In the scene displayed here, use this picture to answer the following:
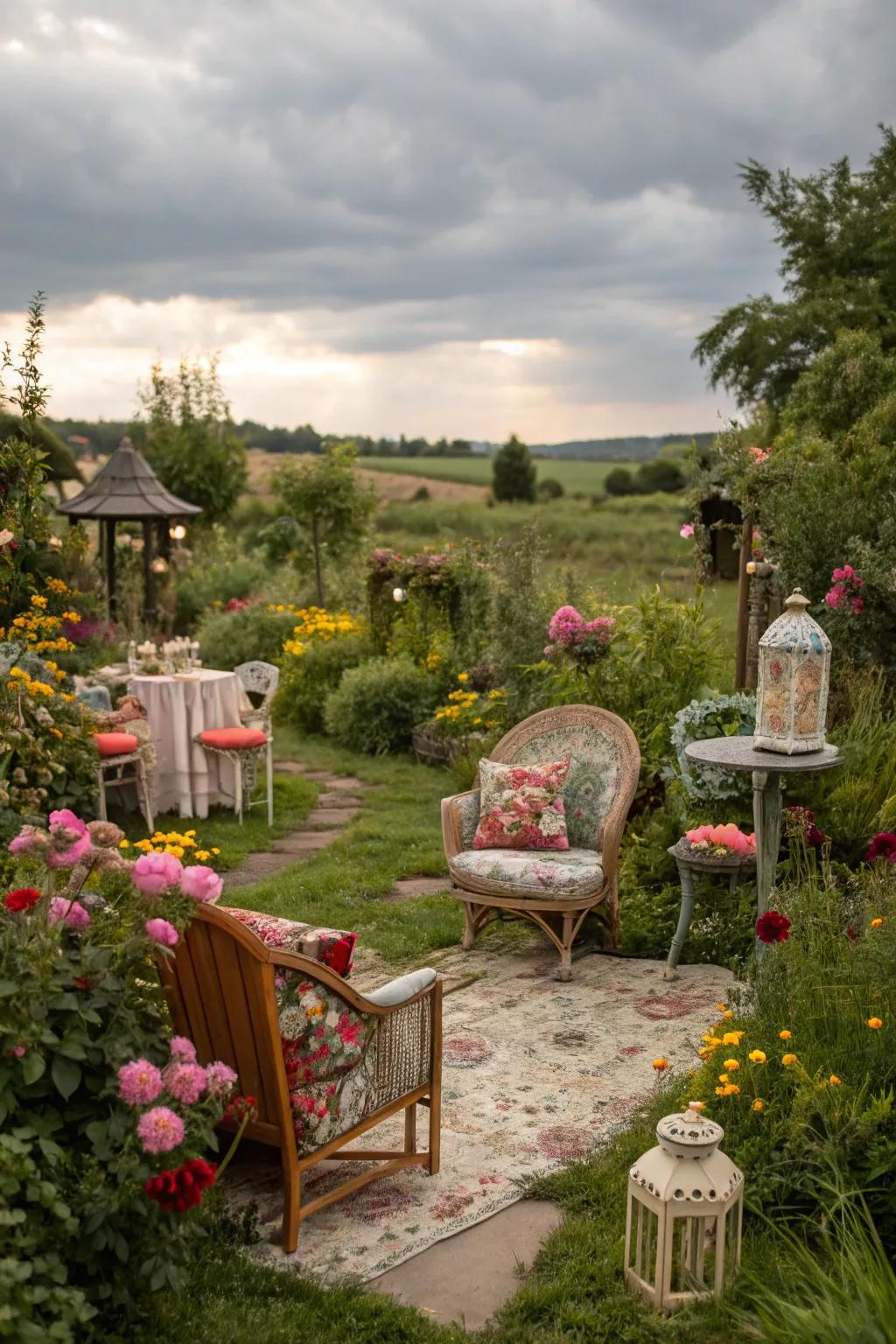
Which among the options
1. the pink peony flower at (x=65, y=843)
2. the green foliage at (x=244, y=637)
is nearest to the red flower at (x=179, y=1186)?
the pink peony flower at (x=65, y=843)

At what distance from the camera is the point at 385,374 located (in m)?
13.2

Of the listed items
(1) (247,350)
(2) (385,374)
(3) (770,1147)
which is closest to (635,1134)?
(3) (770,1147)

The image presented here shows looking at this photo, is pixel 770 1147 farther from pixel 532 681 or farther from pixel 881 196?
pixel 881 196

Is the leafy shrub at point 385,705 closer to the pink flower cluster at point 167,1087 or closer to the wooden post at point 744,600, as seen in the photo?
the wooden post at point 744,600

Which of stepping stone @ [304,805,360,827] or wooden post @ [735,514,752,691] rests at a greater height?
wooden post @ [735,514,752,691]

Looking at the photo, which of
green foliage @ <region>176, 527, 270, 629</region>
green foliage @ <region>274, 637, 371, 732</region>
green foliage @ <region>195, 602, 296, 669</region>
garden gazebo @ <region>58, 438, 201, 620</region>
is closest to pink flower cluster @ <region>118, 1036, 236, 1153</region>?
green foliage @ <region>274, 637, 371, 732</region>

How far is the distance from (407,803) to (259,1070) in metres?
5.53

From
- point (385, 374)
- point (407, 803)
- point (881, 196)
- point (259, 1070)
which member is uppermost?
point (881, 196)

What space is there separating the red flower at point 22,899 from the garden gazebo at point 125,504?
1008 centimetres

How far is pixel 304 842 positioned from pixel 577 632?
228cm

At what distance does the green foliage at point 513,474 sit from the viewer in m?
28.6

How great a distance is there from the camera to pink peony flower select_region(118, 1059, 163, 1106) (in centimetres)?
268

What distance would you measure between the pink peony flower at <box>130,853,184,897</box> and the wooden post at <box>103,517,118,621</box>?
10.7 meters

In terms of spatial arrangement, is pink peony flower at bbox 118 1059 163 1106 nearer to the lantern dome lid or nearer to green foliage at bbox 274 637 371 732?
the lantern dome lid
